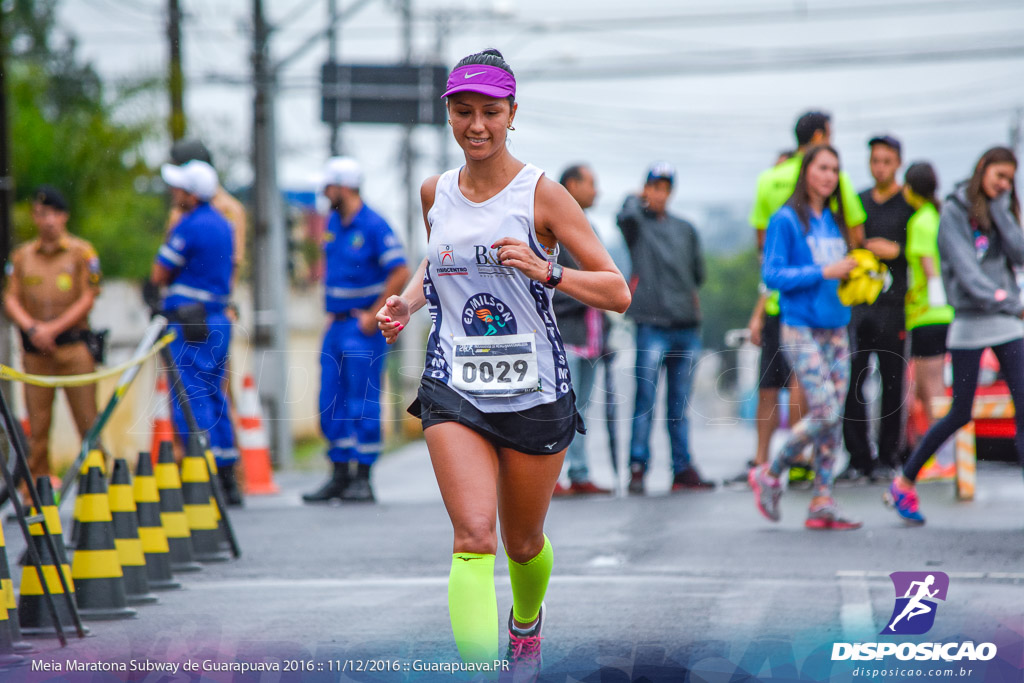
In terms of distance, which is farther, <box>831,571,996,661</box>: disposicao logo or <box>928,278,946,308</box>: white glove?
<box>928,278,946,308</box>: white glove

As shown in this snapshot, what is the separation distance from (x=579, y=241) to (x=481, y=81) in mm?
535

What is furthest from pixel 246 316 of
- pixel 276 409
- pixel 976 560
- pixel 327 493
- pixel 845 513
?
pixel 976 560

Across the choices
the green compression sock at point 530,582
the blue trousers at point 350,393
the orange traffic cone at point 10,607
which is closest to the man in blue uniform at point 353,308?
the blue trousers at point 350,393

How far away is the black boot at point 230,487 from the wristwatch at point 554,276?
5.74 metres

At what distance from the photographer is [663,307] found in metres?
9.10

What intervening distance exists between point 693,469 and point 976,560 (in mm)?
3080

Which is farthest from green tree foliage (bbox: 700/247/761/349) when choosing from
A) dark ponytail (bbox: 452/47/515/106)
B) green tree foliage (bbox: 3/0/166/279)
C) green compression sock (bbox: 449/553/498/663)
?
green tree foliage (bbox: 3/0/166/279)

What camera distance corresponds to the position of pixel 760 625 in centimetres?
510

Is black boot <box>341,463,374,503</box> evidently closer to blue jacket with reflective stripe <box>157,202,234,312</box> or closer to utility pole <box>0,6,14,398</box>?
blue jacket with reflective stripe <box>157,202,234,312</box>

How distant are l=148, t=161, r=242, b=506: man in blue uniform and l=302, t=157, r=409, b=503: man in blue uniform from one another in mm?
687

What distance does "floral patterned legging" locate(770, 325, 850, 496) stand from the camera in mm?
7211

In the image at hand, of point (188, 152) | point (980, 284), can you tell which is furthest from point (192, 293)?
point (980, 284)

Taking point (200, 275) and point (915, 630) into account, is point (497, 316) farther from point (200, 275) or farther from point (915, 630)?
point (200, 275)

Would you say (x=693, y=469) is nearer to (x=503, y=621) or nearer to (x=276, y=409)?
(x=503, y=621)
